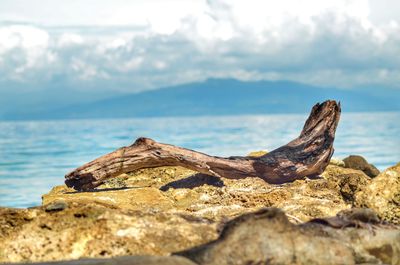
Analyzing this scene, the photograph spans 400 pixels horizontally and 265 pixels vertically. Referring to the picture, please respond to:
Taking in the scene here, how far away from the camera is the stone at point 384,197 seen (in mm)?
10594

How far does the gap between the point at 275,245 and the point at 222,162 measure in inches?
308

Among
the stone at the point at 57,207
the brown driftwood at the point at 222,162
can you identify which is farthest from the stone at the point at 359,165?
the stone at the point at 57,207

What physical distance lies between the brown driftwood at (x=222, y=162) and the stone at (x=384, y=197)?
431 cm

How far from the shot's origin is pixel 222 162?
14766mm

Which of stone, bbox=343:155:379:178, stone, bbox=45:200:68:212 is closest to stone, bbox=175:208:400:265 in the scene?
stone, bbox=45:200:68:212

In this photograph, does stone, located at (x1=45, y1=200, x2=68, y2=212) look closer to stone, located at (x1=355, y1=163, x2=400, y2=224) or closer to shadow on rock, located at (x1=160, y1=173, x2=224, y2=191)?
stone, located at (x1=355, y1=163, x2=400, y2=224)

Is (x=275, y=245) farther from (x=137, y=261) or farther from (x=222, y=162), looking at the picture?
(x=222, y=162)

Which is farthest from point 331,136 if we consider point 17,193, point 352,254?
point 17,193

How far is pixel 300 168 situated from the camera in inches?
599

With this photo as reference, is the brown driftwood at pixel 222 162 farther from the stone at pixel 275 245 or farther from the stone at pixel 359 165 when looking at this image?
the stone at pixel 275 245

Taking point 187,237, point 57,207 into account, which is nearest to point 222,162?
point 57,207

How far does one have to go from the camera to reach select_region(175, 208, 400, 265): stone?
6859 mm

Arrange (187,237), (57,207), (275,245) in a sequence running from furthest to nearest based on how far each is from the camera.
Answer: (57,207) < (187,237) < (275,245)

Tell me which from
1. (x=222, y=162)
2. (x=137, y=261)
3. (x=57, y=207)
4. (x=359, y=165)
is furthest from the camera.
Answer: (x=359, y=165)
